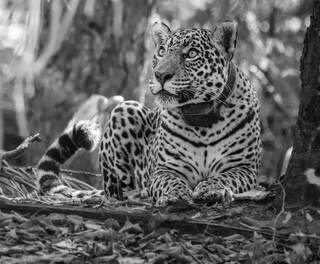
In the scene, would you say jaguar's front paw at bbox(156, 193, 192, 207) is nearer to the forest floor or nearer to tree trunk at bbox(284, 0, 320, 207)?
the forest floor

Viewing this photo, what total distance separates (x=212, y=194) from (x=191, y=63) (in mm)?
1537

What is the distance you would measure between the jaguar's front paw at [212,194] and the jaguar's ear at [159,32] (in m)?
1.79

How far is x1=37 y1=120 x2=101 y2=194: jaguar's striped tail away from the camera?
943 cm

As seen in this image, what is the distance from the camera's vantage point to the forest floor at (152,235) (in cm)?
578

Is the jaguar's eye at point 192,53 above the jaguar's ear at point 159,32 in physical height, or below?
below

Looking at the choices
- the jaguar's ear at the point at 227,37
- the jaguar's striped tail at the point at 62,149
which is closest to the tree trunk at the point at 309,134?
the jaguar's ear at the point at 227,37

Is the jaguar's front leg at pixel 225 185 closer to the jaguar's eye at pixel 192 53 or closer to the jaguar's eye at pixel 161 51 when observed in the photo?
the jaguar's eye at pixel 192 53

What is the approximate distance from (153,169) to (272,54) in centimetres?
862

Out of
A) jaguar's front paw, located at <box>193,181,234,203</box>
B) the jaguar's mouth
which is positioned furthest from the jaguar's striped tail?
jaguar's front paw, located at <box>193,181,234,203</box>

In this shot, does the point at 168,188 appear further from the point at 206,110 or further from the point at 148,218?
the point at 148,218

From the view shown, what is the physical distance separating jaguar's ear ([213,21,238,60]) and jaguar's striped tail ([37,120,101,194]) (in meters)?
1.76

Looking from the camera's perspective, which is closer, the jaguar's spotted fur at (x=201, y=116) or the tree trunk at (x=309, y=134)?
the tree trunk at (x=309, y=134)

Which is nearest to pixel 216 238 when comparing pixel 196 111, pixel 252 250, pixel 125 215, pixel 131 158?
pixel 252 250

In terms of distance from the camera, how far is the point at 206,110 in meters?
8.50
